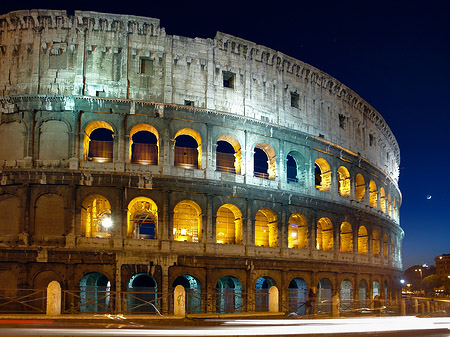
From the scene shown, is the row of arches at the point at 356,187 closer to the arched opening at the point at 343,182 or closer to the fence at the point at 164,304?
the arched opening at the point at 343,182

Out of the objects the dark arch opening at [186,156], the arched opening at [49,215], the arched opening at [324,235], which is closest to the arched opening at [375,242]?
the arched opening at [324,235]

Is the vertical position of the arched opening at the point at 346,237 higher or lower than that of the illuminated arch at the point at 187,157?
lower

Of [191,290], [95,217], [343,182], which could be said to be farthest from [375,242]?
[95,217]

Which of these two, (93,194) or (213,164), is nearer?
(93,194)

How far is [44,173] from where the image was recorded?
25.9 meters

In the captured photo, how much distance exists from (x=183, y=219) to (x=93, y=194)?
6.36 meters

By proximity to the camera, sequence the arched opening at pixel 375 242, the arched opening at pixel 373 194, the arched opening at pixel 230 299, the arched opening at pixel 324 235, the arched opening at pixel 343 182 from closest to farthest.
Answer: the arched opening at pixel 230 299 < the arched opening at pixel 324 235 < the arched opening at pixel 343 182 < the arched opening at pixel 375 242 < the arched opening at pixel 373 194

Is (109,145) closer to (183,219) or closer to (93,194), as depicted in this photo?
(93,194)

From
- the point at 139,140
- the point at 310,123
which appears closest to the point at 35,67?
the point at 310,123

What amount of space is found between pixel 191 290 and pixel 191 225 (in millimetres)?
4668

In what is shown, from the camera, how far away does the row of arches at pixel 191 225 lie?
26031 millimetres

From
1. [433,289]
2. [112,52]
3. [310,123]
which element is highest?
[112,52]

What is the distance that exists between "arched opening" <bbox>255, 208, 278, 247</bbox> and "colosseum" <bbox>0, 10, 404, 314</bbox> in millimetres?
90

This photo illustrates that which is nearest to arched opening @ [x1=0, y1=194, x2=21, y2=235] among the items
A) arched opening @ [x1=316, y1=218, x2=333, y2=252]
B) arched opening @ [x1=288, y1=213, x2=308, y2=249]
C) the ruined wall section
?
the ruined wall section
